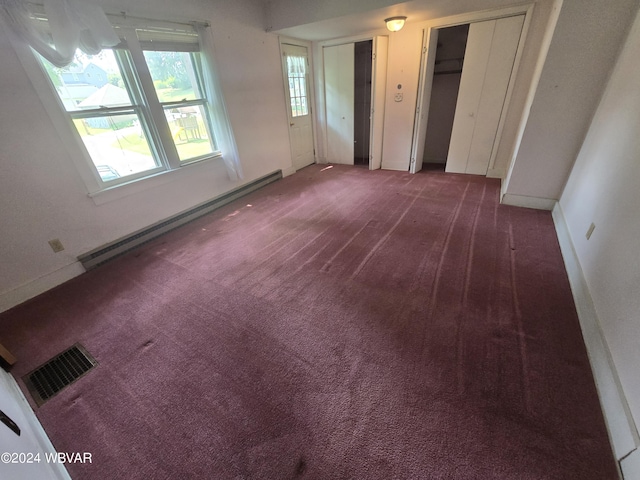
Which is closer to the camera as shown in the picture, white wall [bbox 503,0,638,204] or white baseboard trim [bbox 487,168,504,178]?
white wall [bbox 503,0,638,204]

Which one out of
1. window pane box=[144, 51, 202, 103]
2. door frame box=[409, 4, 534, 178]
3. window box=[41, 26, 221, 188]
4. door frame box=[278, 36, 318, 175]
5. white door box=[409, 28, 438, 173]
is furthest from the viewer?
door frame box=[278, 36, 318, 175]

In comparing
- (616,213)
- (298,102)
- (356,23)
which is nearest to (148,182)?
(298,102)

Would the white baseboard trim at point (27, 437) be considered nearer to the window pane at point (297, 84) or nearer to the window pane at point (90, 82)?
the window pane at point (90, 82)

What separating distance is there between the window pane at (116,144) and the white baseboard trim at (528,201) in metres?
4.28

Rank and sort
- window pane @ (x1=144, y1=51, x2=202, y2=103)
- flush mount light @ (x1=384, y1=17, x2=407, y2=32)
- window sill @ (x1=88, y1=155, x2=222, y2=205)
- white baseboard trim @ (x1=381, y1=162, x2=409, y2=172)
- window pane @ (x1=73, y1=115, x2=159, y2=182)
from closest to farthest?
window pane @ (x1=73, y1=115, x2=159, y2=182), window sill @ (x1=88, y1=155, x2=222, y2=205), window pane @ (x1=144, y1=51, x2=202, y2=103), flush mount light @ (x1=384, y1=17, x2=407, y2=32), white baseboard trim @ (x1=381, y1=162, x2=409, y2=172)

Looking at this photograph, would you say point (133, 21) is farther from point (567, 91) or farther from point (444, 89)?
point (444, 89)

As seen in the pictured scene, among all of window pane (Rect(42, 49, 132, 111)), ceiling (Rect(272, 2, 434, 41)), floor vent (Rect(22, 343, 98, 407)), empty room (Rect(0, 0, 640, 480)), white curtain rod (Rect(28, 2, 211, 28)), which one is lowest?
floor vent (Rect(22, 343, 98, 407))

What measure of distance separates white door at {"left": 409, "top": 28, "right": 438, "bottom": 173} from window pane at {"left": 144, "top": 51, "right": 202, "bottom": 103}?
3232 mm

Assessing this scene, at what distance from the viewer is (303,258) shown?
245cm

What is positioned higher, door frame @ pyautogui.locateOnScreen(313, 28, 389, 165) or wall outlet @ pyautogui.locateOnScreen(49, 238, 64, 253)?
door frame @ pyautogui.locateOnScreen(313, 28, 389, 165)

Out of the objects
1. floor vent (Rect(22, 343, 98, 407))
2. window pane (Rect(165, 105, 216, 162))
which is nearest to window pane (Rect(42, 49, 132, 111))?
window pane (Rect(165, 105, 216, 162))

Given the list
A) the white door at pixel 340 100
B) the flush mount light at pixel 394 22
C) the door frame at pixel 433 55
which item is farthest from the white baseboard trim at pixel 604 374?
the white door at pixel 340 100

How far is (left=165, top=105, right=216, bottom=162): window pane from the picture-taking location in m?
3.06

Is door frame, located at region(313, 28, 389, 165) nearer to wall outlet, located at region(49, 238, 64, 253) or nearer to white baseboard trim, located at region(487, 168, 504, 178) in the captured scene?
white baseboard trim, located at region(487, 168, 504, 178)
